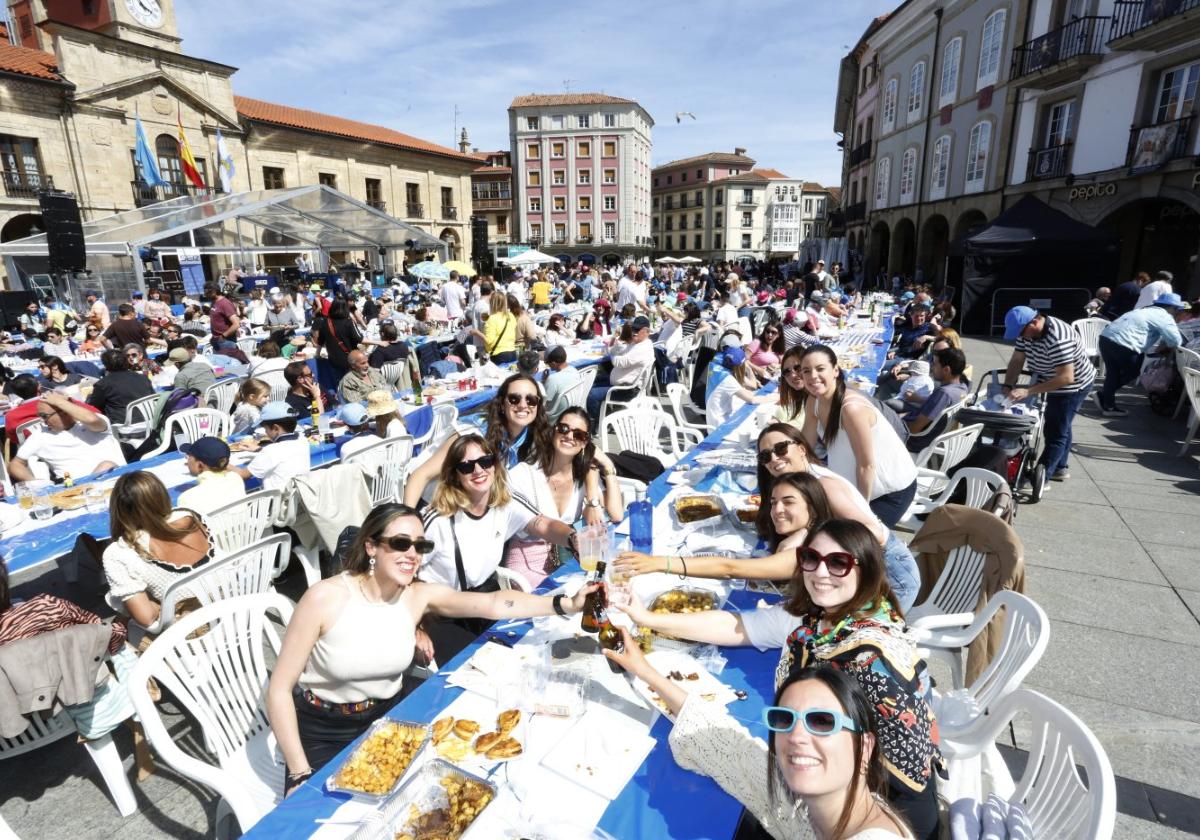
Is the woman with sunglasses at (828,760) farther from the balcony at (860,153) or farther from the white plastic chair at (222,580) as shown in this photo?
the balcony at (860,153)

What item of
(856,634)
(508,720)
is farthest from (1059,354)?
(508,720)

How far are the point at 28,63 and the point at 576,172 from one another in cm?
4102

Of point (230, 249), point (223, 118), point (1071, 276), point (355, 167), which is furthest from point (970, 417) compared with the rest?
point (355, 167)

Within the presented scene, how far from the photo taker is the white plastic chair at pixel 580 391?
682cm

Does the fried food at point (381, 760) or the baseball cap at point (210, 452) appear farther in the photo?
the baseball cap at point (210, 452)

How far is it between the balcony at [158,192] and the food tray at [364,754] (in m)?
29.7

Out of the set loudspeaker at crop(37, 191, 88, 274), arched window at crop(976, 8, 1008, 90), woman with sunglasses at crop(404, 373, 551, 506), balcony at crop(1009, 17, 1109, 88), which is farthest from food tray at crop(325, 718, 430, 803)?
arched window at crop(976, 8, 1008, 90)

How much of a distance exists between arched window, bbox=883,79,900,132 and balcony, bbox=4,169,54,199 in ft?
110

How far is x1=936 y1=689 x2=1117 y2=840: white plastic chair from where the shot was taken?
4.75 feet

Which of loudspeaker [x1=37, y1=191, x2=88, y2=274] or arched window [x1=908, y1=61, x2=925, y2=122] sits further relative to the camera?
arched window [x1=908, y1=61, x2=925, y2=122]

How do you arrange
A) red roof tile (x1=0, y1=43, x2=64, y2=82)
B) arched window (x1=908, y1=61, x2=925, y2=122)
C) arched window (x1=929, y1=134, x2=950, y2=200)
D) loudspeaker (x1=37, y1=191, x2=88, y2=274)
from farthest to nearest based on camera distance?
arched window (x1=908, y1=61, x2=925, y2=122)
red roof tile (x1=0, y1=43, x2=64, y2=82)
arched window (x1=929, y1=134, x2=950, y2=200)
loudspeaker (x1=37, y1=191, x2=88, y2=274)

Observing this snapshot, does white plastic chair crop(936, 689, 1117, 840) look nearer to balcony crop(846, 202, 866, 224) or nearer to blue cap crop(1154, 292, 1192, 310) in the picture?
blue cap crop(1154, 292, 1192, 310)

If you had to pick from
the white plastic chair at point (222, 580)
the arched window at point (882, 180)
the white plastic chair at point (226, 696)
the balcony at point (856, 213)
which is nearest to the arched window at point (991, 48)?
the arched window at point (882, 180)

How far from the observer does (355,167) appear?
35.4m
